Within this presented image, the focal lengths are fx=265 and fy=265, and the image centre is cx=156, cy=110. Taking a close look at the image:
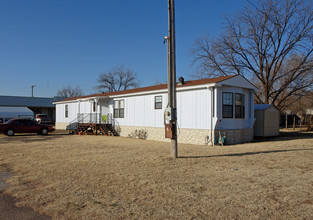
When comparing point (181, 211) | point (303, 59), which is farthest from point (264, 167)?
point (303, 59)

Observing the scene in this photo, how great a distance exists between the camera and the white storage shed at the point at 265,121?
17438 millimetres

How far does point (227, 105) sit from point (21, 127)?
15.2 metres

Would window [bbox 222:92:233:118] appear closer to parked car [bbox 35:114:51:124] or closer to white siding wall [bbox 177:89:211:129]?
white siding wall [bbox 177:89:211:129]

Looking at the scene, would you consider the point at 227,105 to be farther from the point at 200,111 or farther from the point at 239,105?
the point at 200,111

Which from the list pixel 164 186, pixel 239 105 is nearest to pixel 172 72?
pixel 164 186

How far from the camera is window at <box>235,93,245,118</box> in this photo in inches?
586

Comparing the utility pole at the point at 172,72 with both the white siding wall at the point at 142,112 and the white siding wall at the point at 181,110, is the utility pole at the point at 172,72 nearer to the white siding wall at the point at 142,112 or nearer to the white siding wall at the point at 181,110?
the white siding wall at the point at 181,110

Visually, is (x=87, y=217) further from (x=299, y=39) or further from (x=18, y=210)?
(x=299, y=39)

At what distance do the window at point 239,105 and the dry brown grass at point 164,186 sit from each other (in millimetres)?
5860

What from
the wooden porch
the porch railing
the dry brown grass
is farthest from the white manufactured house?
the dry brown grass

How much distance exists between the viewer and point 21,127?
20.0 m

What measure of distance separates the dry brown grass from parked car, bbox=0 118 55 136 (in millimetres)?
11615

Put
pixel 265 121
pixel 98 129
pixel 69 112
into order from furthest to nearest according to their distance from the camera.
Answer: pixel 69 112 → pixel 98 129 → pixel 265 121

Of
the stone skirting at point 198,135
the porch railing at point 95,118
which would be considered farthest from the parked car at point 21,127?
the stone skirting at point 198,135
